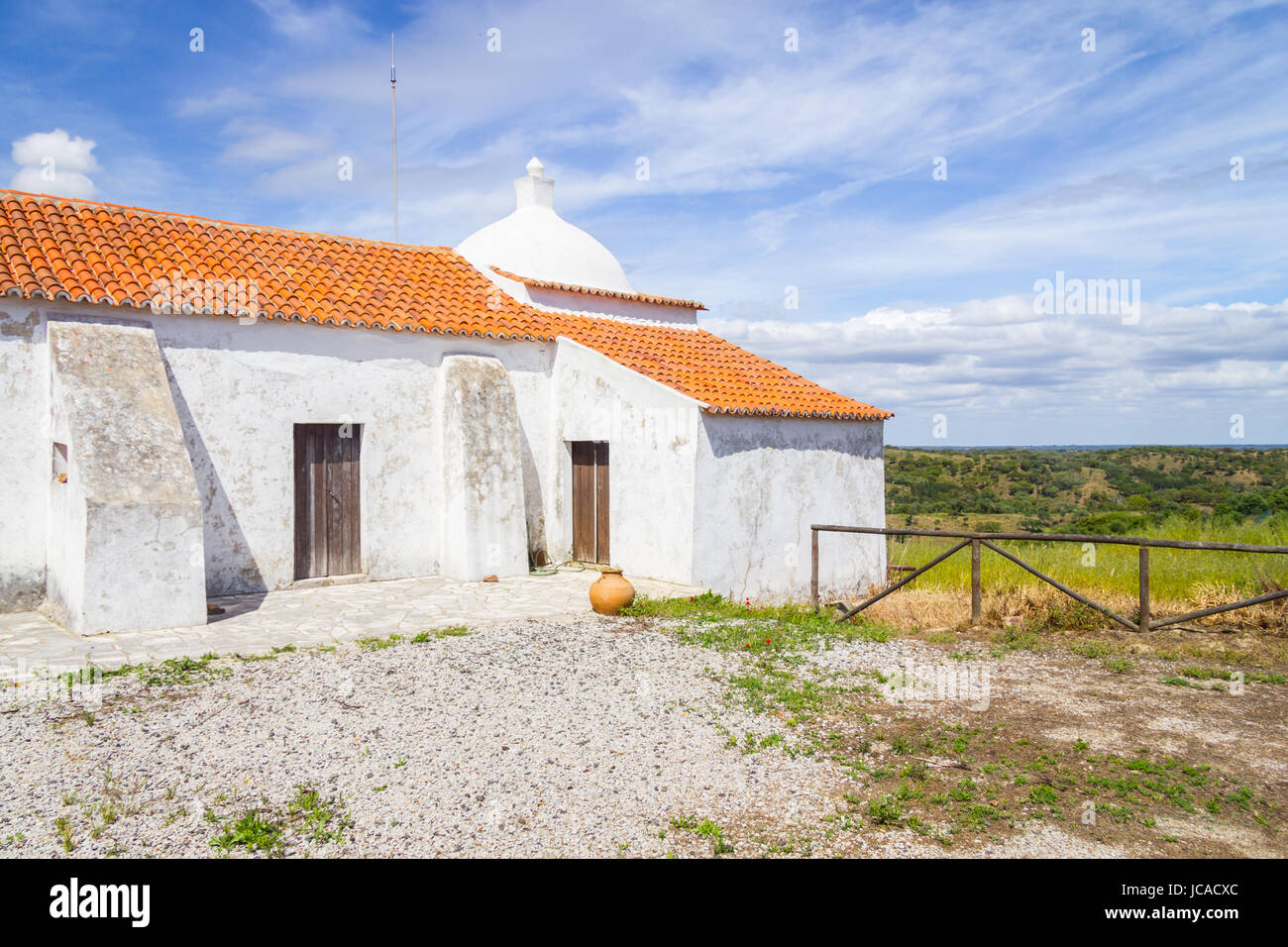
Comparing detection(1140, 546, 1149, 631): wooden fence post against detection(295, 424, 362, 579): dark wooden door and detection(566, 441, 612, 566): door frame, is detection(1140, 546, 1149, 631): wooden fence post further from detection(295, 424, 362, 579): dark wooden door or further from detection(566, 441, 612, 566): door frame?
detection(295, 424, 362, 579): dark wooden door

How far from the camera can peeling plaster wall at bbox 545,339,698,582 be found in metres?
11.3

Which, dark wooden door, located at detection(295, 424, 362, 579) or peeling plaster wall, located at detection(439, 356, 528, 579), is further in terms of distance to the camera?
peeling plaster wall, located at detection(439, 356, 528, 579)

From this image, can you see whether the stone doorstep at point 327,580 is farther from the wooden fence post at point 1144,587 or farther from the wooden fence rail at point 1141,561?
the wooden fence post at point 1144,587

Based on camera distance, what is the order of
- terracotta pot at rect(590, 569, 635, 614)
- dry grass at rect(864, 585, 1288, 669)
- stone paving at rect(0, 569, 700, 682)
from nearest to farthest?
stone paving at rect(0, 569, 700, 682)
dry grass at rect(864, 585, 1288, 669)
terracotta pot at rect(590, 569, 635, 614)

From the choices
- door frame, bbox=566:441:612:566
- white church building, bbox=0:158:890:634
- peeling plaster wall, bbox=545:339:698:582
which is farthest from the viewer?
door frame, bbox=566:441:612:566

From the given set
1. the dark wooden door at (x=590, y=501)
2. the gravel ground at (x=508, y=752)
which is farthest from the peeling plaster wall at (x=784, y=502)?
the gravel ground at (x=508, y=752)

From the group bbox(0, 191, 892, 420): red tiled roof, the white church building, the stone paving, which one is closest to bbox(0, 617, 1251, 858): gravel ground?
the stone paving

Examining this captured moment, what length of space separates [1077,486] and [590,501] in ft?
111

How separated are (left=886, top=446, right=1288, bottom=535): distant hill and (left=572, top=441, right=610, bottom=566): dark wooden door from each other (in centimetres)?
1511

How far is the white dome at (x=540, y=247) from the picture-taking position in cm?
1537

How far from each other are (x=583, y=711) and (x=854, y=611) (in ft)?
16.7

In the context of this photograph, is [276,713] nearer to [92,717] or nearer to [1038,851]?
[92,717]

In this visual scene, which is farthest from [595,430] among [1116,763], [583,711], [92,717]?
[1116,763]
